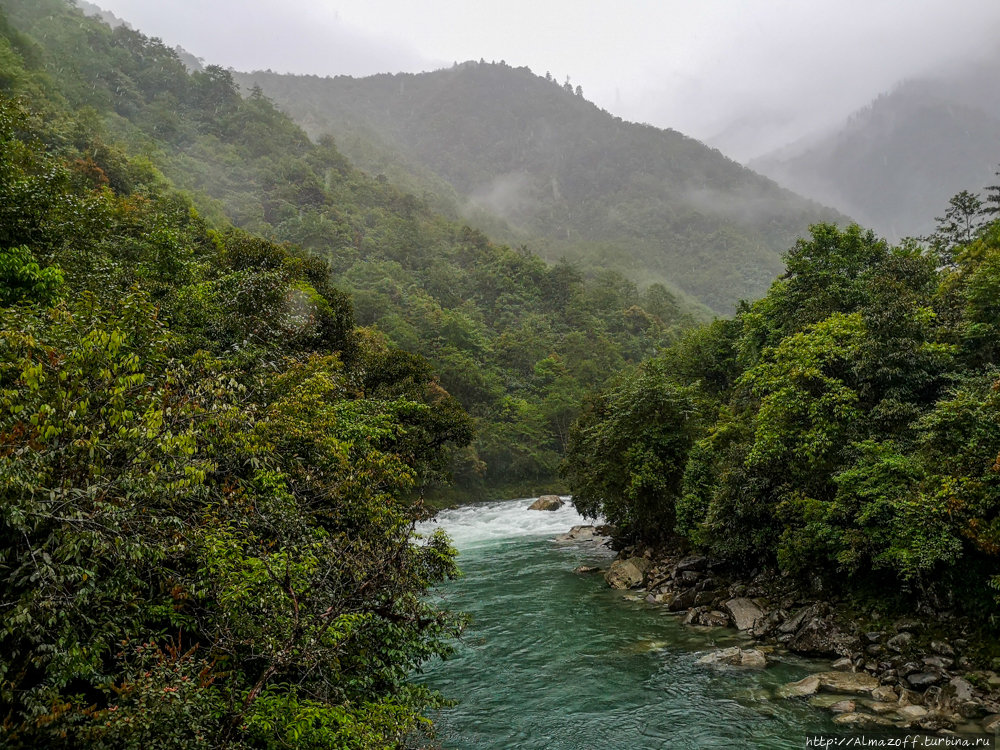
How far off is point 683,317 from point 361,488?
83.9 meters

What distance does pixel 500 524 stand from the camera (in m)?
39.0

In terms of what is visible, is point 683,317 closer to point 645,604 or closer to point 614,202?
point 645,604

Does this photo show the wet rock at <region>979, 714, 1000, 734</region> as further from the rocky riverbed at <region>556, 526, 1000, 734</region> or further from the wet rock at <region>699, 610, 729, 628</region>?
the wet rock at <region>699, 610, 729, 628</region>

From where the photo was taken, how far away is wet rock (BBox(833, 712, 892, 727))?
10062 mm

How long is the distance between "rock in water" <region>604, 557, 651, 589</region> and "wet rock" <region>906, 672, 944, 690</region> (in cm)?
1067

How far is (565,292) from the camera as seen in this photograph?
278 feet

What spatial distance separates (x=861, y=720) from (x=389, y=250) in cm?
→ 7720

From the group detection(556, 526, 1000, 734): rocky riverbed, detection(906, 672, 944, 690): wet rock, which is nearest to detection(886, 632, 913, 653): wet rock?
detection(556, 526, 1000, 734): rocky riverbed

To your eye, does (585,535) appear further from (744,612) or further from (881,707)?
(881,707)

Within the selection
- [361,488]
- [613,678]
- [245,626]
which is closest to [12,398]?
[245,626]

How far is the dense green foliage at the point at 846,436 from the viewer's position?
12273 mm

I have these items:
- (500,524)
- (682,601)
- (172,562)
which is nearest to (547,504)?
(500,524)

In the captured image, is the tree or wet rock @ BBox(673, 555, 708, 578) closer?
wet rock @ BBox(673, 555, 708, 578)

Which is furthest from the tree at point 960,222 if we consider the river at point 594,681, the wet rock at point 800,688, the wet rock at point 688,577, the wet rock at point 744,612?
the wet rock at point 800,688
